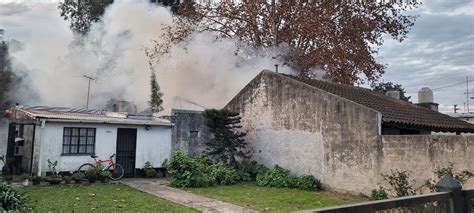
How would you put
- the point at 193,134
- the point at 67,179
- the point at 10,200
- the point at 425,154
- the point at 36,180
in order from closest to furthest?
the point at 10,200, the point at 425,154, the point at 36,180, the point at 67,179, the point at 193,134

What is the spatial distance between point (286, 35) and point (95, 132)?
11454 mm

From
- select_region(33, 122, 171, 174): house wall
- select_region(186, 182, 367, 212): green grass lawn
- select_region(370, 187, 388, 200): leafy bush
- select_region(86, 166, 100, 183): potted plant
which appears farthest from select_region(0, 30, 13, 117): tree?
select_region(370, 187, 388, 200): leafy bush

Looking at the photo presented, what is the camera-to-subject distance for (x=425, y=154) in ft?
35.8

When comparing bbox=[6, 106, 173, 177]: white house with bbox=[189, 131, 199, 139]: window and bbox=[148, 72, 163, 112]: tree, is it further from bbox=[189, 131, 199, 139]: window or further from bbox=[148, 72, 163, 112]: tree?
bbox=[148, 72, 163, 112]: tree

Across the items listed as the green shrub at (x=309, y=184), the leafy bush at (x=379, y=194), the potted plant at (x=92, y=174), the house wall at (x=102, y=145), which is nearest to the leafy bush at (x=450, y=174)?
the leafy bush at (x=379, y=194)

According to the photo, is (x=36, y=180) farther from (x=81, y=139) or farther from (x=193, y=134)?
(x=193, y=134)

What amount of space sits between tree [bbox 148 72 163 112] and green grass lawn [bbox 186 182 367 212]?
→ 43.0 ft

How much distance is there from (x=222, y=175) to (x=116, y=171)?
4.68 m

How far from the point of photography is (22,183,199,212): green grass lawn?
930 centimetres

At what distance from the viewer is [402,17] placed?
848 inches

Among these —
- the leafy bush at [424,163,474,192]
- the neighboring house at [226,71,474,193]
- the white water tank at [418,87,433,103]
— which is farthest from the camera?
the white water tank at [418,87,433,103]

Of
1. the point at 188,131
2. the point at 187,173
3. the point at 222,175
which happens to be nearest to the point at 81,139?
the point at 187,173

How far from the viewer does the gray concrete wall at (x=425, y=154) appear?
10.1m

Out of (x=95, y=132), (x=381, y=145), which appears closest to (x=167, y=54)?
(x=95, y=132)
